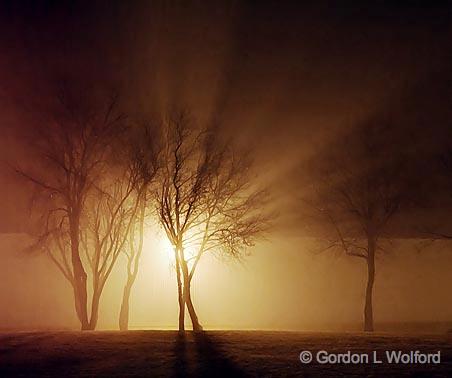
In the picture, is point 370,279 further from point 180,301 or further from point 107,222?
point 107,222

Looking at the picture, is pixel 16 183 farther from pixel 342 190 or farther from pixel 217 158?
pixel 342 190

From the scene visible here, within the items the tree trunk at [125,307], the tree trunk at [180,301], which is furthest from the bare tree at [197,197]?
the tree trunk at [125,307]

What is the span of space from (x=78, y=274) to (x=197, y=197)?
270 inches

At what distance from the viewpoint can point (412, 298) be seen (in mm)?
29047

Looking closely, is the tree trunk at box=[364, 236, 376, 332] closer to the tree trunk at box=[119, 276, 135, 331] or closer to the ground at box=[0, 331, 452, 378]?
the ground at box=[0, 331, 452, 378]

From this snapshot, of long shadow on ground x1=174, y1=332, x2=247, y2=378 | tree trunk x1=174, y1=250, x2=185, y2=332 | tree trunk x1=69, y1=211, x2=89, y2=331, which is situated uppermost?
tree trunk x1=69, y1=211, x2=89, y2=331

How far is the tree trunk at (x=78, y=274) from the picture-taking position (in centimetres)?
2373

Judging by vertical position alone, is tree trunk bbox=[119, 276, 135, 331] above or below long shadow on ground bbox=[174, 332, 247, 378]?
above

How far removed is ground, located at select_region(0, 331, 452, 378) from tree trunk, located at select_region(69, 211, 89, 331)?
5450mm

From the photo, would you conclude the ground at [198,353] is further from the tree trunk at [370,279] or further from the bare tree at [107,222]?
the tree trunk at [370,279]

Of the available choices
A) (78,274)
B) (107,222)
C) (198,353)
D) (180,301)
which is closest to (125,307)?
(78,274)

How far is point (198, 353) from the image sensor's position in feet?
49.6

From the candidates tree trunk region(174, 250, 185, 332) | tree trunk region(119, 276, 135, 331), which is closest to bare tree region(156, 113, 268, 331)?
tree trunk region(174, 250, 185, 332)

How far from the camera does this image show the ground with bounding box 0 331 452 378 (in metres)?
13.2
